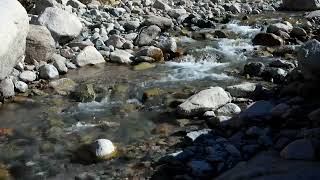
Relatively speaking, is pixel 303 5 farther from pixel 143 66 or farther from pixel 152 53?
pixel 143 66

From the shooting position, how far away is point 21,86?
911 centimetres

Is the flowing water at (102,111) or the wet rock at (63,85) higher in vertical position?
the flowing water at (102,111)

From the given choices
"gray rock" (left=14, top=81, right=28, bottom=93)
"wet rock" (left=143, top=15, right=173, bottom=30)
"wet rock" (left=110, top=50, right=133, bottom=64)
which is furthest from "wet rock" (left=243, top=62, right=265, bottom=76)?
"wet rock" (left=143, top=15, right=173, bottom=30)

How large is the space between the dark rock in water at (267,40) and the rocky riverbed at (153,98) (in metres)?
0.03

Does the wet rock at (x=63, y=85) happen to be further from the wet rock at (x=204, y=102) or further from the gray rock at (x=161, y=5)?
the gray rock at (x=161, y=5)

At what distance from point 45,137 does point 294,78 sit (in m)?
4.37

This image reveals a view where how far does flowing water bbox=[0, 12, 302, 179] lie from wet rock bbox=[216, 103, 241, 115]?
0.86 m

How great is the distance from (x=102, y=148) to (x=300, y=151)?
8.43ft

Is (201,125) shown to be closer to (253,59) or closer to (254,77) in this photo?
(254,77)

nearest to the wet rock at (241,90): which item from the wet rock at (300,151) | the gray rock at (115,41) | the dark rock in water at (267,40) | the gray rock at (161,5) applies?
the wet rock at (300,151)

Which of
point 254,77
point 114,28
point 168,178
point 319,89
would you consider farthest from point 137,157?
point 114,28

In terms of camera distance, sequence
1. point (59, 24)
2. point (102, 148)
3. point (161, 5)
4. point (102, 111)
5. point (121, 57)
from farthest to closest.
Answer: point (161, 5), point (59, 24), point (121, 57), point (102, 111), point (102, 148)

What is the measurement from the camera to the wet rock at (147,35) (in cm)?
1244

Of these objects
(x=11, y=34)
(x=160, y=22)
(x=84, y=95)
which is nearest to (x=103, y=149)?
(x=84, y=95)
